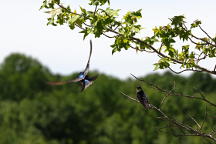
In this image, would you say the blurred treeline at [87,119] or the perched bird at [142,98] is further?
the blurred treeline at [87,119]

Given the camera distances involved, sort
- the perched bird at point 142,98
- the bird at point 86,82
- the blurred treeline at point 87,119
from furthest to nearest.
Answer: the blurred treeline at point 87,119 < the perched bird at point 142,98 < the bird at point 86,82

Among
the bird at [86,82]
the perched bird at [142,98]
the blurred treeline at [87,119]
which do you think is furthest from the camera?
the blurred treeline at [87,119]

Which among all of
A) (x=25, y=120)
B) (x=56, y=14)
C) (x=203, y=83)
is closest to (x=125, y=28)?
(x=56, y=14)

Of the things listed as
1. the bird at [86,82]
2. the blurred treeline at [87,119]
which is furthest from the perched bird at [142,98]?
the blurred treeline at [87,119]

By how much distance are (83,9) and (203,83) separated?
385ft

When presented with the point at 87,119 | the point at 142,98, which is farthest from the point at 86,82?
the point at 87,119

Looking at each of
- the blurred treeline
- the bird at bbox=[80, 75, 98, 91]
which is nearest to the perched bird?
the bird at bbox=[80, 75, 98, 91]

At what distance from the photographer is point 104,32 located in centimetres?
1059

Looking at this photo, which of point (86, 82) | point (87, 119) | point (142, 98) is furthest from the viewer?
point (87, 119)

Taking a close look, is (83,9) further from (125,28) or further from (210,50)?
(210,50)

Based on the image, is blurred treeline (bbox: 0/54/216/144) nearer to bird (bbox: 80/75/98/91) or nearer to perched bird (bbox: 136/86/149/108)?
perched bird (bbox: 136/86/149/108)

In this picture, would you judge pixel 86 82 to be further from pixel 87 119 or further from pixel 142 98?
pixel 87 119

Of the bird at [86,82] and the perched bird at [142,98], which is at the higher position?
the bird at [86,82]

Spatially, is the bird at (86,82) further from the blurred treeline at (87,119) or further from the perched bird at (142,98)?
the blurred treeline at (87,119)
